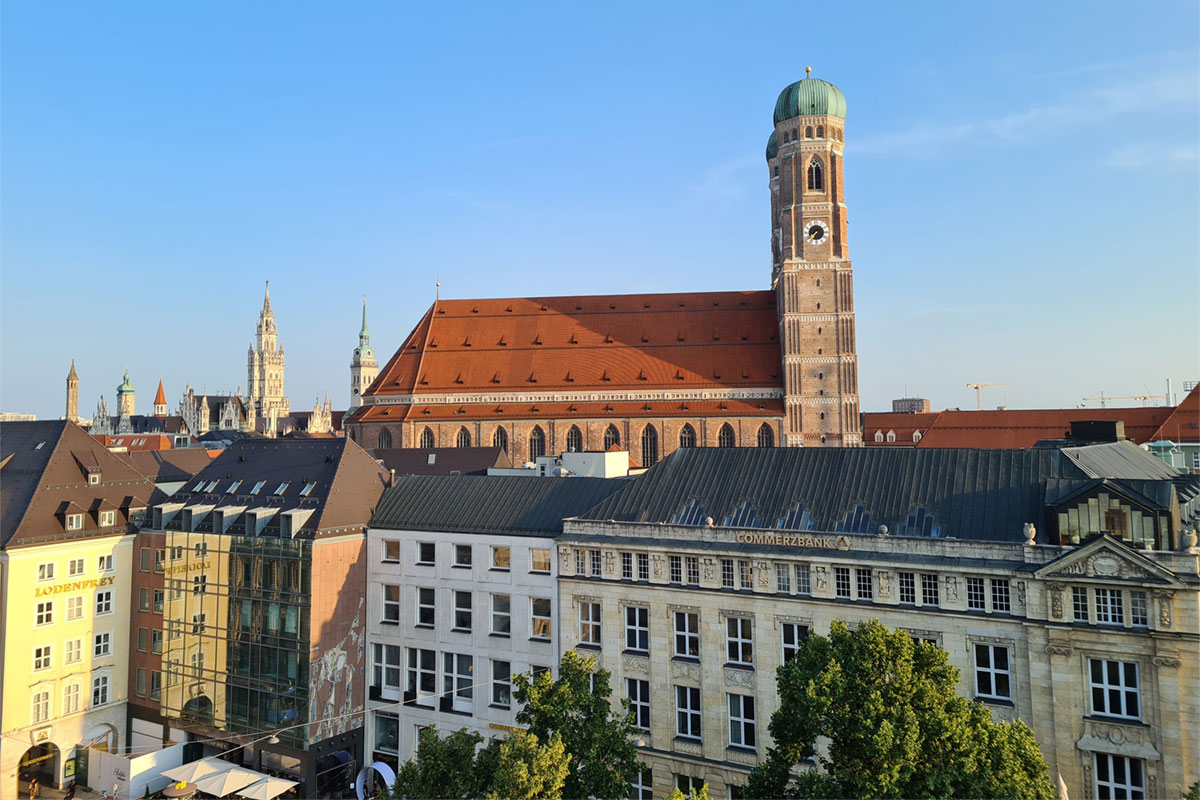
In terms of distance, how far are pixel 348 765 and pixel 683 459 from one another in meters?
22.5

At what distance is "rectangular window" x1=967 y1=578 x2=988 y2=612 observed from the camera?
27.6 m

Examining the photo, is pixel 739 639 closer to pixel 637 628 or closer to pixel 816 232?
pixel 637 628

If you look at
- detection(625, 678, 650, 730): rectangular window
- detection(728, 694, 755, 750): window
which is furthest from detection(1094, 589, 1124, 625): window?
detection(625, 678, 650, 730): rectangular window

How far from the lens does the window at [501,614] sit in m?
37.2

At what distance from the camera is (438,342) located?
102062mm

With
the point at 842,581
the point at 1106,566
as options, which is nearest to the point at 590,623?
the point at 842,581

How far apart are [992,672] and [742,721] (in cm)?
959

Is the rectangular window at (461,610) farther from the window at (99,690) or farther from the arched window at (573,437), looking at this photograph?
the arched window at (573,437)

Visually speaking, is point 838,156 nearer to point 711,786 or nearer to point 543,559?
point 543,559

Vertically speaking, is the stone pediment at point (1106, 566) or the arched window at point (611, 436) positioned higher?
the arched window at point (611, 436)

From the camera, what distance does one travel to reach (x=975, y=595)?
27719mm

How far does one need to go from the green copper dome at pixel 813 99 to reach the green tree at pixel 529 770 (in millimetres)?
82584

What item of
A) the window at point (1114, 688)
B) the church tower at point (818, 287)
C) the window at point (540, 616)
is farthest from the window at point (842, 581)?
the church tower at point (818, 287)

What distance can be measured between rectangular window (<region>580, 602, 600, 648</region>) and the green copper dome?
234ft
